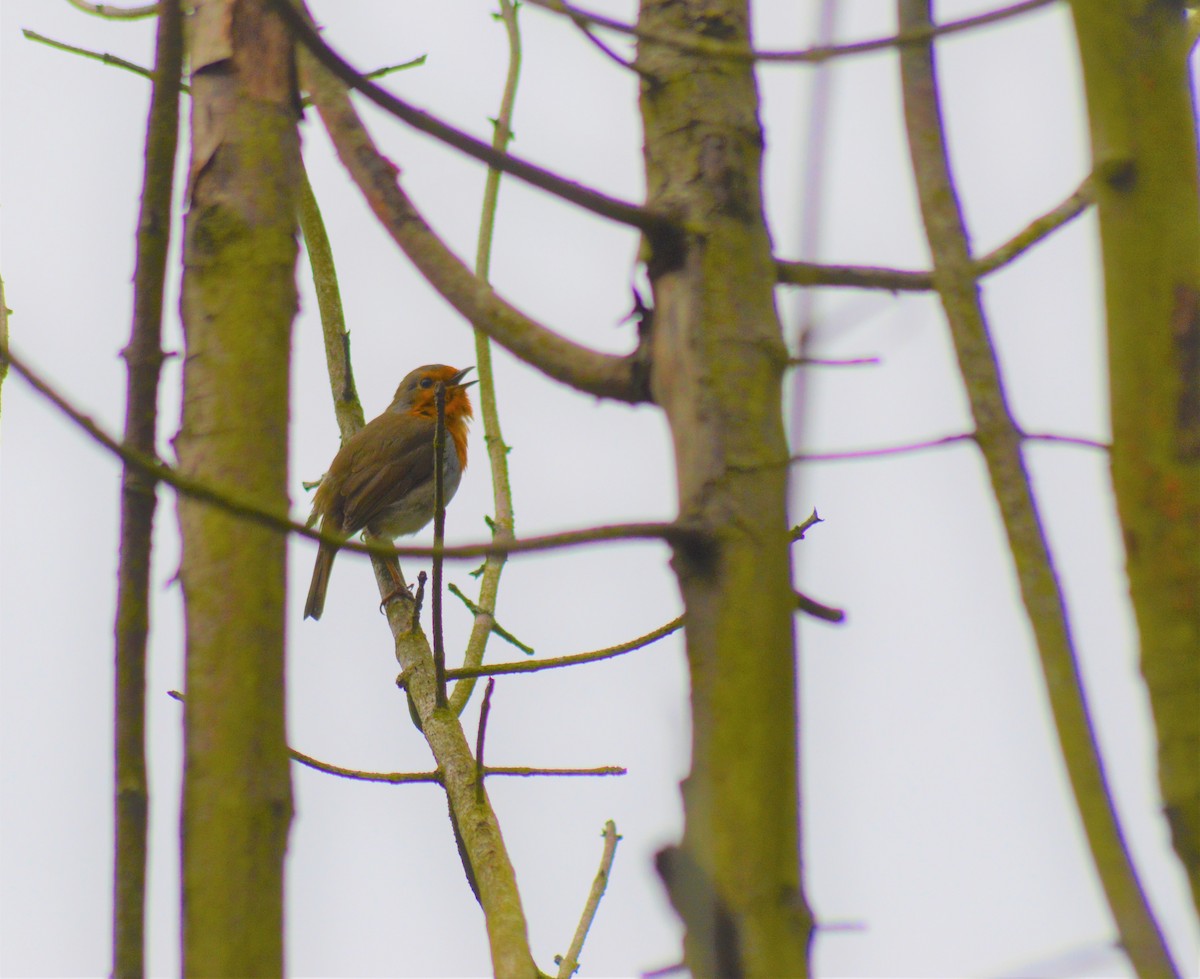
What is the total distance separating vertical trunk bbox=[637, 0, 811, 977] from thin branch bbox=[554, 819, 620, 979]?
190cm

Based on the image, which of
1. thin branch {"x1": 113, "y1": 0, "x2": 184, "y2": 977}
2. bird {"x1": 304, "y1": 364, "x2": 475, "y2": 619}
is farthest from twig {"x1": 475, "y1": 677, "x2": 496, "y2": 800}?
bird {"x1": 304, "y1": 364, "x2": 475, "y2": 619}

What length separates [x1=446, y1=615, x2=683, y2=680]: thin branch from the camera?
117 inches

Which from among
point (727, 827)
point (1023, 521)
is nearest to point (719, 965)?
point (727, 827)

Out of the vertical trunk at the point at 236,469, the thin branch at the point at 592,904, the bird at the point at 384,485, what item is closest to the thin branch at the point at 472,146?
the vertical trunk at the point at 236,469

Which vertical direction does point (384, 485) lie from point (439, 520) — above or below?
above

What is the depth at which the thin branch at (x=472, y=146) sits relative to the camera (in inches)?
61.5

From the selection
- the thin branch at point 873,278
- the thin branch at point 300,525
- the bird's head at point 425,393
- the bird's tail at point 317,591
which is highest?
the bird's head at point 425,393

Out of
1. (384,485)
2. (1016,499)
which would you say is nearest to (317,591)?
(384,485)

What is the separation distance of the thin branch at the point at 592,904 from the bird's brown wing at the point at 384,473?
5103 millimetres

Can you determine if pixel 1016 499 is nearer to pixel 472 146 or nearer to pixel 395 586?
pixel 472 146

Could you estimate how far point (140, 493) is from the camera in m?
1.75

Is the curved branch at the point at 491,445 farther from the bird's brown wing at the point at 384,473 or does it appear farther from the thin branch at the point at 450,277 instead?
the bird's brown wing at the point at 384,473

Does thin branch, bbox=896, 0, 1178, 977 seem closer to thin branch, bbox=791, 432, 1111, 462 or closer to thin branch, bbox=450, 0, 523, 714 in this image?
thin branch, bbox=791, 432, 1111, 462

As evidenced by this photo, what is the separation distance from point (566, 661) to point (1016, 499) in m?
1.78
